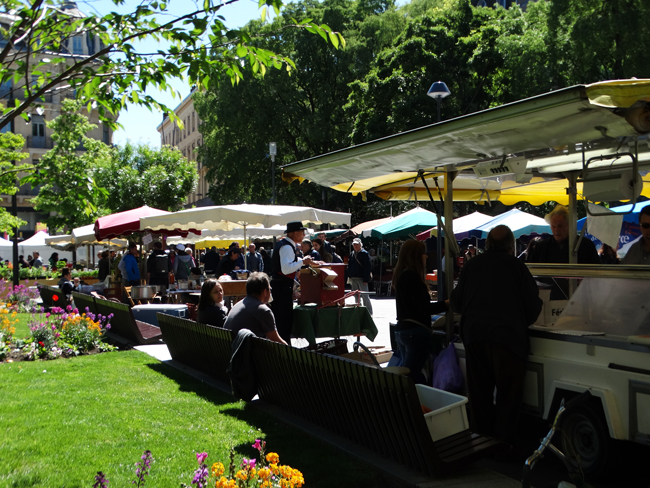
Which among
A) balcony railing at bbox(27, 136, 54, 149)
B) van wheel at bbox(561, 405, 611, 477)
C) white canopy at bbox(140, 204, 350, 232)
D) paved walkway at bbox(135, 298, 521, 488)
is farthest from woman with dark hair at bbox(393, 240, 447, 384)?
balcony railing at bbox(27, 136, 54, 149)

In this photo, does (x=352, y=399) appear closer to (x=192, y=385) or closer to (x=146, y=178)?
(x=192, y=385)

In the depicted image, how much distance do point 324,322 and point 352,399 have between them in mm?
3053

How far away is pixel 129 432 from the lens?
5461 millimetres

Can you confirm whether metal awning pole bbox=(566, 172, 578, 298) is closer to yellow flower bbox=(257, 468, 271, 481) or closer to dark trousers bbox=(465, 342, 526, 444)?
dark trousers bbox=(465, 342, 526, 444)

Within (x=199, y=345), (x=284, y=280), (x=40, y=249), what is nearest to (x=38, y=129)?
(x=40, y=249)

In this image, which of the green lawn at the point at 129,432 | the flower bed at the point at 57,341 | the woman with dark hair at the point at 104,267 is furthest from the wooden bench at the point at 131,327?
the woman with dark hair at the point at 104,267

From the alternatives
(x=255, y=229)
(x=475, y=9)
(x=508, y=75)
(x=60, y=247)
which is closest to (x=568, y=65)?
(x=508, y=75)

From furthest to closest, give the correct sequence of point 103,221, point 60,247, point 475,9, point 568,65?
1. point 60,247
2. point 475,9
3. point 568,65
4. point 103,221

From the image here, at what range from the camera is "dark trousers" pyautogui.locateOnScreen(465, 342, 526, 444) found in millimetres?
4641

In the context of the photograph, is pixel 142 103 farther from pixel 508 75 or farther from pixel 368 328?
pixel 508 75

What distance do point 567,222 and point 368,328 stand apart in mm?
2788

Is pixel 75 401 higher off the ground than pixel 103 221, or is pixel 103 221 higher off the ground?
pixel 103 221

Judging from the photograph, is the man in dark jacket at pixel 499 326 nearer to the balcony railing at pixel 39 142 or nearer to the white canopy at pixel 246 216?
the white canopy at pixel 246 216

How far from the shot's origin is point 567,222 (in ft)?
21.9
